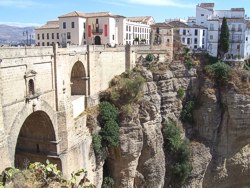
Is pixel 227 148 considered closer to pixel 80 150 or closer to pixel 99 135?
pixel 99 135

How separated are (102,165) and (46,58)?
37.2ft

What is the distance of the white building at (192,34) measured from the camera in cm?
4766

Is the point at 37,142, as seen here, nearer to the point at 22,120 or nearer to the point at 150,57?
the point at 22,120

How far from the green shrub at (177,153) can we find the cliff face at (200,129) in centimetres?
77

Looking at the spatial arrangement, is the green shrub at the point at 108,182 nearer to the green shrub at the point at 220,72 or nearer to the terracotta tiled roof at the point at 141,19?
the green shrub at the point at 220,72

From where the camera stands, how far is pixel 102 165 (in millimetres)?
28453

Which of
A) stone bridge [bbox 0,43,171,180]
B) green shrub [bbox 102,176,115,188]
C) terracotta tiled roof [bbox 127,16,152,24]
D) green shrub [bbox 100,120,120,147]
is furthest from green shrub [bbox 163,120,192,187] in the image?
terracotta tiled roof [bbox 127,16,152,24]

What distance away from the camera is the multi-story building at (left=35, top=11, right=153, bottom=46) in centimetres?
4009

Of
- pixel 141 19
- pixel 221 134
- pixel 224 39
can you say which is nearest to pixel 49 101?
pixel 221 134

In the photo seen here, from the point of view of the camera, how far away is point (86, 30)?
41.5 metres

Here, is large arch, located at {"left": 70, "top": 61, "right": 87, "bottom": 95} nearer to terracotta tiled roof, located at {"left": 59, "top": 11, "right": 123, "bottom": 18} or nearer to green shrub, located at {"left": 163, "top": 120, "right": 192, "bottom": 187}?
green shrub, located at {"left": 163, "top": 120, "right": 192, "bottom": 187}

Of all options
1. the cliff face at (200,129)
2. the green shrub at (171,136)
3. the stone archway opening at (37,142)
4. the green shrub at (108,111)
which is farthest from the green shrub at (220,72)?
the stone archway opening at (37,142)

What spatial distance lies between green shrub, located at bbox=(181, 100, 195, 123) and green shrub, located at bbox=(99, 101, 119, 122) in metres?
10.9

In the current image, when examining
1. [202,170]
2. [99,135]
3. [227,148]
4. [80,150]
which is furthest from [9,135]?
[227,148]
